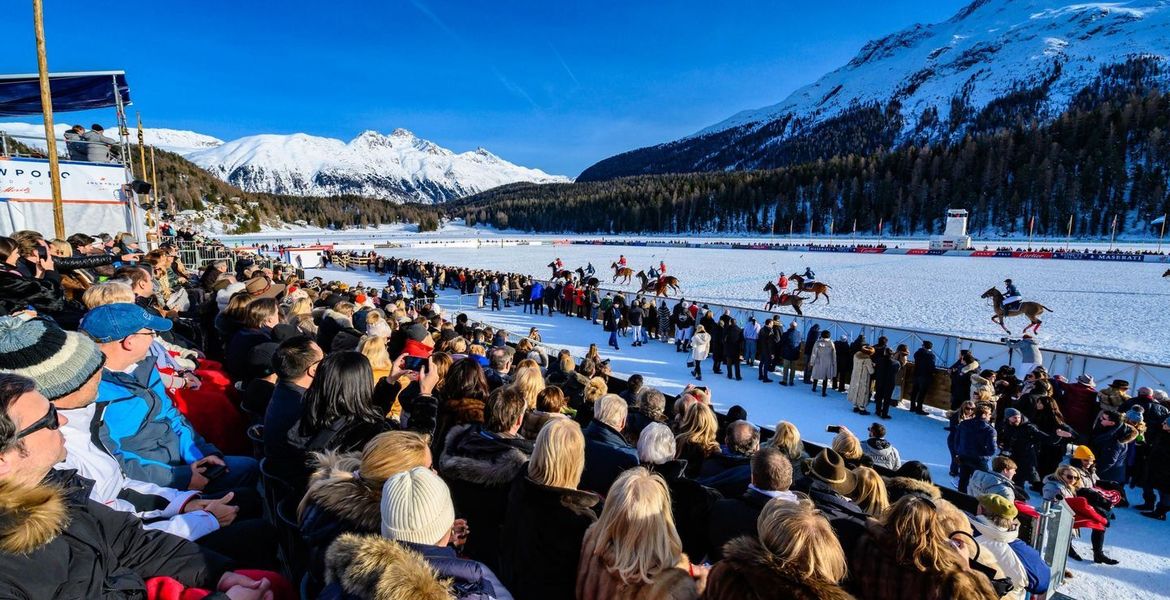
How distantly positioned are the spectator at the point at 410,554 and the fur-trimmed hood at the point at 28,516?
638 mm

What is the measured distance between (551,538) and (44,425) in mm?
1660

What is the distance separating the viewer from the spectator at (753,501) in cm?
239

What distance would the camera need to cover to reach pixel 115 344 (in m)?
2.69

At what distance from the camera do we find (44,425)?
5.08ft

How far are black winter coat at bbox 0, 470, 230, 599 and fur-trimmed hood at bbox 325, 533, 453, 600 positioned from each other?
553mm

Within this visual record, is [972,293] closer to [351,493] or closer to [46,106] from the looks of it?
[351,493]

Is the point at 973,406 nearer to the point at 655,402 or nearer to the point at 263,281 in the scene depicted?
the point at 655,402

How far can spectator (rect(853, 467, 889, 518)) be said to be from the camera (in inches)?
106

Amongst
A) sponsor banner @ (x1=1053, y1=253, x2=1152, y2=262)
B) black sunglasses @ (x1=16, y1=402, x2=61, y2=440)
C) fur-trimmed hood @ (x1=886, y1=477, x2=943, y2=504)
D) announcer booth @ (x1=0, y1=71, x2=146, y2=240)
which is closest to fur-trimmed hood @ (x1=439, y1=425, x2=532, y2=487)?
black sunglasses @ (x1=16, y1=402, x2=61, y2=440)

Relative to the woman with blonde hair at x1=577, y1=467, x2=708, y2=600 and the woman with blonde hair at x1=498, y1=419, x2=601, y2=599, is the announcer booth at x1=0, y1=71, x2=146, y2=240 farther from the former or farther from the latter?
the woman with blonde hair at x1=577, y1=467, x2=708, y2=600

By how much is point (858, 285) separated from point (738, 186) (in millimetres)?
76851

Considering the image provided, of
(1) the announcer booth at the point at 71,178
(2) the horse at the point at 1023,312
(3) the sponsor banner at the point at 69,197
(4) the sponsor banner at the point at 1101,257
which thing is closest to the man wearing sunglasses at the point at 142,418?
(1) the announcer booth at the point at 71,178

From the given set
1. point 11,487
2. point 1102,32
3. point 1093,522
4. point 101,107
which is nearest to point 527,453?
point 11,487

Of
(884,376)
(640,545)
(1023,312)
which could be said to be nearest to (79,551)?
(640,545)
